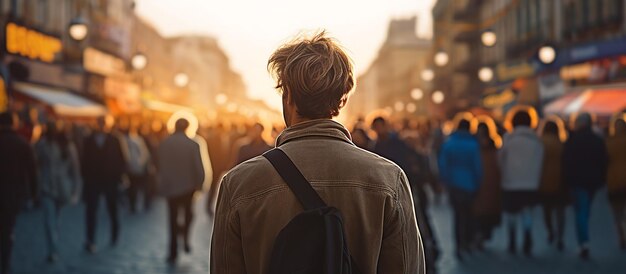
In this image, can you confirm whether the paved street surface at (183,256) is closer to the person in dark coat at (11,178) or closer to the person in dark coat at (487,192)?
the person in dark coat at (487,192)

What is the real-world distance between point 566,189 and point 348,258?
368 inches

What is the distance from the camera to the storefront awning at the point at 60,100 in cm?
3022

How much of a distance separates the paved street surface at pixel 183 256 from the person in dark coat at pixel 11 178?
0.85 metres

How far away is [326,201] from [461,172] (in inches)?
325

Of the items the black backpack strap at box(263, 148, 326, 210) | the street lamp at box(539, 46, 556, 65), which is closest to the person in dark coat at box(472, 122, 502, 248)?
the black backpack strap at box(263, 148, 326, 210)

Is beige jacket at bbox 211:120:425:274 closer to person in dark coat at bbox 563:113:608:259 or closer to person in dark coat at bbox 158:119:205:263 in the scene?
person in dark coat at bbox 158:119:205:263

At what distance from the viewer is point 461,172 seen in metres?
10.9

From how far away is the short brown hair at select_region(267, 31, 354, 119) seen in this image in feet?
9.30

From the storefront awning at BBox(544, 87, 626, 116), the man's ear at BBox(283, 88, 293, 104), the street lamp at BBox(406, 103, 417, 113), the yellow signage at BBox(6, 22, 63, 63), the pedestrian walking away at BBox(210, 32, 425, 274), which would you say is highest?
the yellow signage at BBox(6, 22, 63, 63)

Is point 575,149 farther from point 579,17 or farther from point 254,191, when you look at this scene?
point 579,17

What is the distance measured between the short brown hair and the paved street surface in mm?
7146

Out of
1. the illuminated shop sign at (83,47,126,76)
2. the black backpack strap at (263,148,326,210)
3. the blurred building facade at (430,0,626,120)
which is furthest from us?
the illuminated shop sign at (83,47,126,76)

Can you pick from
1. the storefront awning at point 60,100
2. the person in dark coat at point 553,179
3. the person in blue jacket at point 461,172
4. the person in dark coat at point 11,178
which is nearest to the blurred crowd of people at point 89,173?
the person in dark coat at point 11,178

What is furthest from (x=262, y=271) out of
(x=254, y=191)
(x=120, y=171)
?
(x=120, y=171)
